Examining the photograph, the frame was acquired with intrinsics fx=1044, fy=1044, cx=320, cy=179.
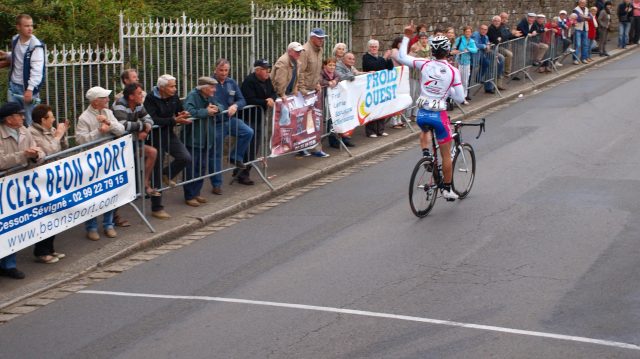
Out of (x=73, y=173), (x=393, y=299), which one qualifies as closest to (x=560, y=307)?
(x=393, y=299)

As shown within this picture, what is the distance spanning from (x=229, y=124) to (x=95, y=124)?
2.46 m

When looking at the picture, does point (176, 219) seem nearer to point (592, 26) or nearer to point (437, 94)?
point (437, 94)

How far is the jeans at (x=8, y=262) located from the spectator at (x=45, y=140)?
1.39 ft

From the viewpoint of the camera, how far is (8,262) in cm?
970

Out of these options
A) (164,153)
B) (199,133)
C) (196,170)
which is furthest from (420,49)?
(164,153)

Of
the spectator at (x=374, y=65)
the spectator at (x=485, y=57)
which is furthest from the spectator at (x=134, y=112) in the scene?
the spectator at (x=485, y=57)

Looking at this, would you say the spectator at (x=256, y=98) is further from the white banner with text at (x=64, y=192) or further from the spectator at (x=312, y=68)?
the white banner with text at (x=64, y=192)

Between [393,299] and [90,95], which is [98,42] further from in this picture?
[393,299]

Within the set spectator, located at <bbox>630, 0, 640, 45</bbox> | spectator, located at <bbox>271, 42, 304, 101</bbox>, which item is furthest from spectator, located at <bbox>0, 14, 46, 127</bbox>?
spectator, located at <bbox>630, 0, 640, 45</bbox>

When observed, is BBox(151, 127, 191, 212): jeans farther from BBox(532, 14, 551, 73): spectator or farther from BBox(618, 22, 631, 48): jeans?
BBox(618, 22, 631, 48): jeans

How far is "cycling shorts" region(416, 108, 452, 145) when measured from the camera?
11898mm

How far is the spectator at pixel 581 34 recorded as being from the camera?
27.7 metres

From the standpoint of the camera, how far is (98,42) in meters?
14.4

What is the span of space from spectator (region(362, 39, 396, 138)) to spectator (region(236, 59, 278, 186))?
3.76 m
